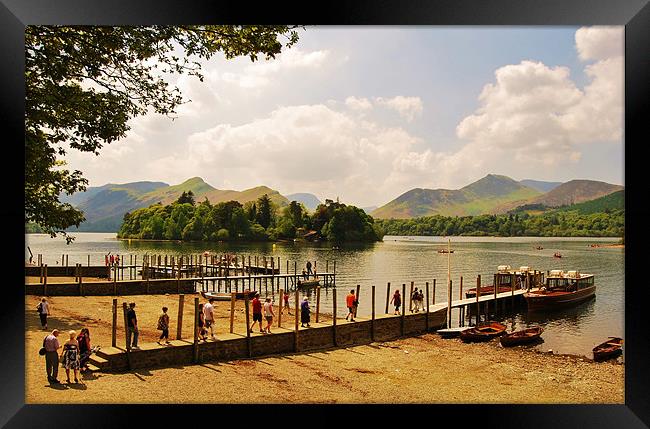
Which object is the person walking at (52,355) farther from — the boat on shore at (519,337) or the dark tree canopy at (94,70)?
→ the boat on shore at (519,337)

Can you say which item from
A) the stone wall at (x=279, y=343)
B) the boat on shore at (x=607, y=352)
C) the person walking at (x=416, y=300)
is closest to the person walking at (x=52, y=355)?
the stone wall at (x=279, y=343)

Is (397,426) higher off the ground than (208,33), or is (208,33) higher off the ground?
(208,33)

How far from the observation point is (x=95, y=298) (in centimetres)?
1880

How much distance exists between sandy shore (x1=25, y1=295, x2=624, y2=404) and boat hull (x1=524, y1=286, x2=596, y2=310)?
933cm

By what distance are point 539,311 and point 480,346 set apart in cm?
1074

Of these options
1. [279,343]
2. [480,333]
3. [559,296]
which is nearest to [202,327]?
[279,343]

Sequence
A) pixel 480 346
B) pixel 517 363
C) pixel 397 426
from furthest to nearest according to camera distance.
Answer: pixel 480 346
pixel 517 363
pixel 397 426

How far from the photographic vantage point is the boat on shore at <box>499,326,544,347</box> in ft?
56.8

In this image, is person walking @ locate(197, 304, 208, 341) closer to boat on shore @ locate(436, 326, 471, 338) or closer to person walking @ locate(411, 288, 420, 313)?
person walking @ locate(411, 288, 420, 313)

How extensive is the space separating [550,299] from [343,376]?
58.9ft

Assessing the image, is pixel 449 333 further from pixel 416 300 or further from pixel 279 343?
pixel 279 343

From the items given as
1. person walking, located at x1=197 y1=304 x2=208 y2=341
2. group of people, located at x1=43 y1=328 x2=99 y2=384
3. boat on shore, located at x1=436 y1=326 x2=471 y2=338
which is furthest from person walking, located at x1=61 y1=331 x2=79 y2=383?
boat on shore, located at x1=436 y1=326 x2=471 y2=338
